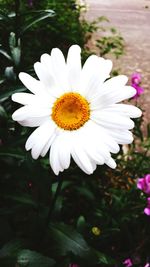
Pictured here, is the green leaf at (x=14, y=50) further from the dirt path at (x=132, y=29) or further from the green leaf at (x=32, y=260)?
the dirt path at (x=132, y=29)

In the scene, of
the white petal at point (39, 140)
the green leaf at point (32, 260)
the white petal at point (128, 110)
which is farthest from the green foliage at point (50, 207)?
the white petal at point (128, 110)

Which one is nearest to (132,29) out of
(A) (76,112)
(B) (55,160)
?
(A) (76,112)

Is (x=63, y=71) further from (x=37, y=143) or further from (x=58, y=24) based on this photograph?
(x=58, y=24)

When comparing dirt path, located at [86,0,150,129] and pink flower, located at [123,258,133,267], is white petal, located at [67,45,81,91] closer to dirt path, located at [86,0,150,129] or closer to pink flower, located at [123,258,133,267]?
pink flower, located at [123,258,133,267]

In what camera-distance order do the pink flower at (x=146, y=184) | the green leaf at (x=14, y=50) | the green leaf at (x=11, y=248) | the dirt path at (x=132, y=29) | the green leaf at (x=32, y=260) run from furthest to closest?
the dirt path at (x=132, y=29) < the pink flower at (x=146, y=184) < the green leaf at (x=14, y=50) < the green leaf at (x=11, y=248) < the green leaf at (x=32, y=260)

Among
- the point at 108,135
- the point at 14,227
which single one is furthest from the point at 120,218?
the point at 108,135

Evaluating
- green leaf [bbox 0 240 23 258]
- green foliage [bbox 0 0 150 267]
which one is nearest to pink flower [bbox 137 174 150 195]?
green foliage [bbox 0 0 150 267]
